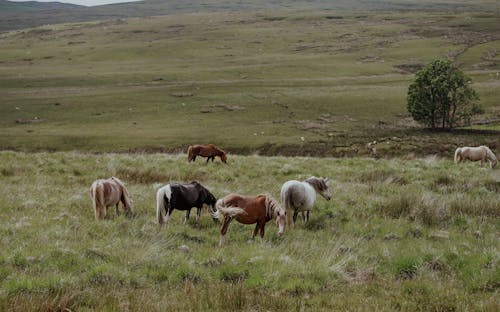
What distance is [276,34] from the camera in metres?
151

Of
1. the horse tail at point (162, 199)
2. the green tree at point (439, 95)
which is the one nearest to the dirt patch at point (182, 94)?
the green tree at point (439, 95)

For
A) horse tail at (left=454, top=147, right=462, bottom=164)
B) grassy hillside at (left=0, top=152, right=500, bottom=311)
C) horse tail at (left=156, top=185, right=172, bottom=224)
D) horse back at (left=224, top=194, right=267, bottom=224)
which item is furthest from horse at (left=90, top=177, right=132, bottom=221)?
horse tail at (left=454, top=147, right=462, bottom=164)

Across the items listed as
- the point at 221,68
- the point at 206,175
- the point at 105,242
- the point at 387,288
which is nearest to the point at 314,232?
the point at 387,288

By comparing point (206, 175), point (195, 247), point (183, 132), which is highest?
point (195, 247)

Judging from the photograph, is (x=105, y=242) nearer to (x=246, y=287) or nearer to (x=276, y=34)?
(x=246, y=287)

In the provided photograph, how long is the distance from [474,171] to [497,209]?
357 inches

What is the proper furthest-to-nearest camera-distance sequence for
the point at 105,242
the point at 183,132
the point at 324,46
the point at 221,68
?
the point at 324,46
the point at 221,68
the point at 183,132
the point at 105,242

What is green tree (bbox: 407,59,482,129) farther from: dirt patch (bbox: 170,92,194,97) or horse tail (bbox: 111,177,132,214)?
horse tail (bbox: 111,177,132,214)

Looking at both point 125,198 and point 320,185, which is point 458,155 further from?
point 125,198

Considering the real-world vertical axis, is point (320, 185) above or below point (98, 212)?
below

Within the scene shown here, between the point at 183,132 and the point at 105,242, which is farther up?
the point at 105,242

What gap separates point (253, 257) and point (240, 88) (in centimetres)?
6547

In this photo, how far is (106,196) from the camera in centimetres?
1295

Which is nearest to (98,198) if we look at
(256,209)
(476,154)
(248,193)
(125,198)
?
(125,198)
